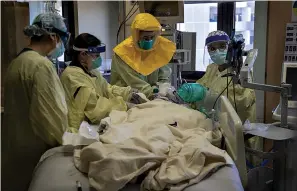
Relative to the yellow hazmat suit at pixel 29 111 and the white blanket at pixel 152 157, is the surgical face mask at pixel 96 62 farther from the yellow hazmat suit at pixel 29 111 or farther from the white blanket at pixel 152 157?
the white blanket at pixel 152 157

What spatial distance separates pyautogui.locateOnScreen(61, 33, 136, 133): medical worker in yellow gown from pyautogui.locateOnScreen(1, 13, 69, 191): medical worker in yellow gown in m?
0.17

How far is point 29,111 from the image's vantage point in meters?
1.67

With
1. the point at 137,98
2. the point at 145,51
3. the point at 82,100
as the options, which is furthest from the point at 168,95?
the point at 82,100

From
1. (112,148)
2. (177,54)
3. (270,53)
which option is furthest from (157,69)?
(112,148)

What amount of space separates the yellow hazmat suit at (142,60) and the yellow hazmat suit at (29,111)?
824mm

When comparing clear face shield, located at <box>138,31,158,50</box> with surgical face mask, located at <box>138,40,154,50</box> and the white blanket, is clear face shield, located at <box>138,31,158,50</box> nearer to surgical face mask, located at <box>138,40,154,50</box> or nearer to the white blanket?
surgical face mask, located at <box>138,40,154,50</box>

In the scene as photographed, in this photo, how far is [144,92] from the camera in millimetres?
2375

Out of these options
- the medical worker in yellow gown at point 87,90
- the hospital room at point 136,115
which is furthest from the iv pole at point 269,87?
the medical worker in yellow gown at point 87,90

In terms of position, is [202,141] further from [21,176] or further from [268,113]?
[268,113]

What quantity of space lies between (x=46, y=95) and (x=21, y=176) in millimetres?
433

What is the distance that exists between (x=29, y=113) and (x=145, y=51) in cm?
112

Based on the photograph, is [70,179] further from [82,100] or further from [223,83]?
[223,83]

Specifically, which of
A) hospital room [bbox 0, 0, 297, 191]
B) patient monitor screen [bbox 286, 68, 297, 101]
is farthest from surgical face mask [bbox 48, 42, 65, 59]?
patient monitor screen [bbox 286, 68, 297, 101]

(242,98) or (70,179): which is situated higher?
(242,98)
